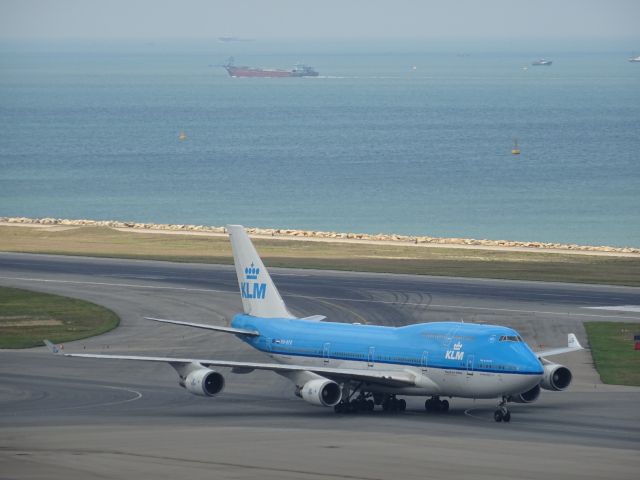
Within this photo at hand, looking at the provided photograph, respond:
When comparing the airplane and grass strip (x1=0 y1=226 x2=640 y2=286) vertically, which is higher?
grass strip (x1=0 y1=226 x2=640 y2=286)

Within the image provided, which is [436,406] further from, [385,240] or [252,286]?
[385,240]

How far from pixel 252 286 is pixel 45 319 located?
2785 cm

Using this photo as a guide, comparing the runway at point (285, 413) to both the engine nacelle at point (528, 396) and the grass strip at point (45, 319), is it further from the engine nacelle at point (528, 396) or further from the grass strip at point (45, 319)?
the grass strip at point (45, 319)

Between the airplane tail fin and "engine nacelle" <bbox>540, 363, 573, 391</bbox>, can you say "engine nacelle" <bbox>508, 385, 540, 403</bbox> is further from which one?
the airplane tail fin

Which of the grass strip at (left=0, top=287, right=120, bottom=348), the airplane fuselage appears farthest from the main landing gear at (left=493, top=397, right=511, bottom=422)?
the grass strip at (left=0, top=287, right=120, bottom=348)

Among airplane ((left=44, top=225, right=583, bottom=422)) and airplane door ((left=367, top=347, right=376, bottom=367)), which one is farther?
airplane door ((left=367, top=347, right=376, bottom=367))

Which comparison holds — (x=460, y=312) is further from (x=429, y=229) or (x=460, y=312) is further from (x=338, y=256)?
(x=429, y=229)

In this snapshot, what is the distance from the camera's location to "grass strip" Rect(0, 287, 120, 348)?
286 feet

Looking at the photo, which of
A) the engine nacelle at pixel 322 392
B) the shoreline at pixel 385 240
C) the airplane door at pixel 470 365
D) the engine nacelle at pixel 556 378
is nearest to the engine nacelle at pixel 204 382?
the engine nacelle at pixel 322 392

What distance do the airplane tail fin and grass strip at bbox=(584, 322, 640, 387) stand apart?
1790cm

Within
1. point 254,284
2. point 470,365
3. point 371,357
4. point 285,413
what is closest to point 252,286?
point 254,284

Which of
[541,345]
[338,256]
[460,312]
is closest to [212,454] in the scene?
[541,345]

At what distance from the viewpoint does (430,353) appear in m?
61.1

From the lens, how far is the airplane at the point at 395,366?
195 ft
